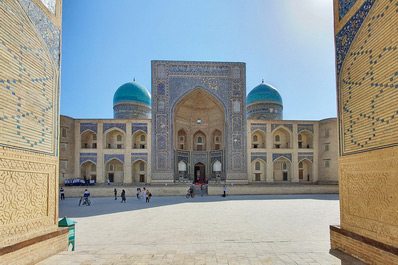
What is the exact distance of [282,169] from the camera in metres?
21.4

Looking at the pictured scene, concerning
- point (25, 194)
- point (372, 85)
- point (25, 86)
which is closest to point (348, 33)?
point (372, 85)

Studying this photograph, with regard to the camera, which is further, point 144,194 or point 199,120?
point 199,120

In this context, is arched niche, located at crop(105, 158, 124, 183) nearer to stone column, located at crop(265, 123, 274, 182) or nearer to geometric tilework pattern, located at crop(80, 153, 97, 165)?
geometric tilework pattern, located at crop(80, 153, 97, 165)

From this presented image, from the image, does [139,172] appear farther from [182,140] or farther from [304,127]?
[304,127]

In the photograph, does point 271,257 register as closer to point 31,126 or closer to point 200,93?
point 31,126

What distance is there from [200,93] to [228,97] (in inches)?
92.3

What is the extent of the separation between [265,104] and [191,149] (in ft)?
30.0

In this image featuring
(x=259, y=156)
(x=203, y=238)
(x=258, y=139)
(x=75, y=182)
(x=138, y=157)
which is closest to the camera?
(x=203, y=238)

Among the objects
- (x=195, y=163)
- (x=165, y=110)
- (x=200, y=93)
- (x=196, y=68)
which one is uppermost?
(x=196, y=68)

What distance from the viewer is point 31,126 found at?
418 centimetres

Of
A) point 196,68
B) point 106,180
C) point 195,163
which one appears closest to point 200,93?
point 196,68

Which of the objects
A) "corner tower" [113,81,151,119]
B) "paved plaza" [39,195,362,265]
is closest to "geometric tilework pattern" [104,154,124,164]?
"corner tower" [113,81,151,119]

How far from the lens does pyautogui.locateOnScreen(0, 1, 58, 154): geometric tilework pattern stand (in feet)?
12.1

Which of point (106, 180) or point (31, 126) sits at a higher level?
point (31, 126)
